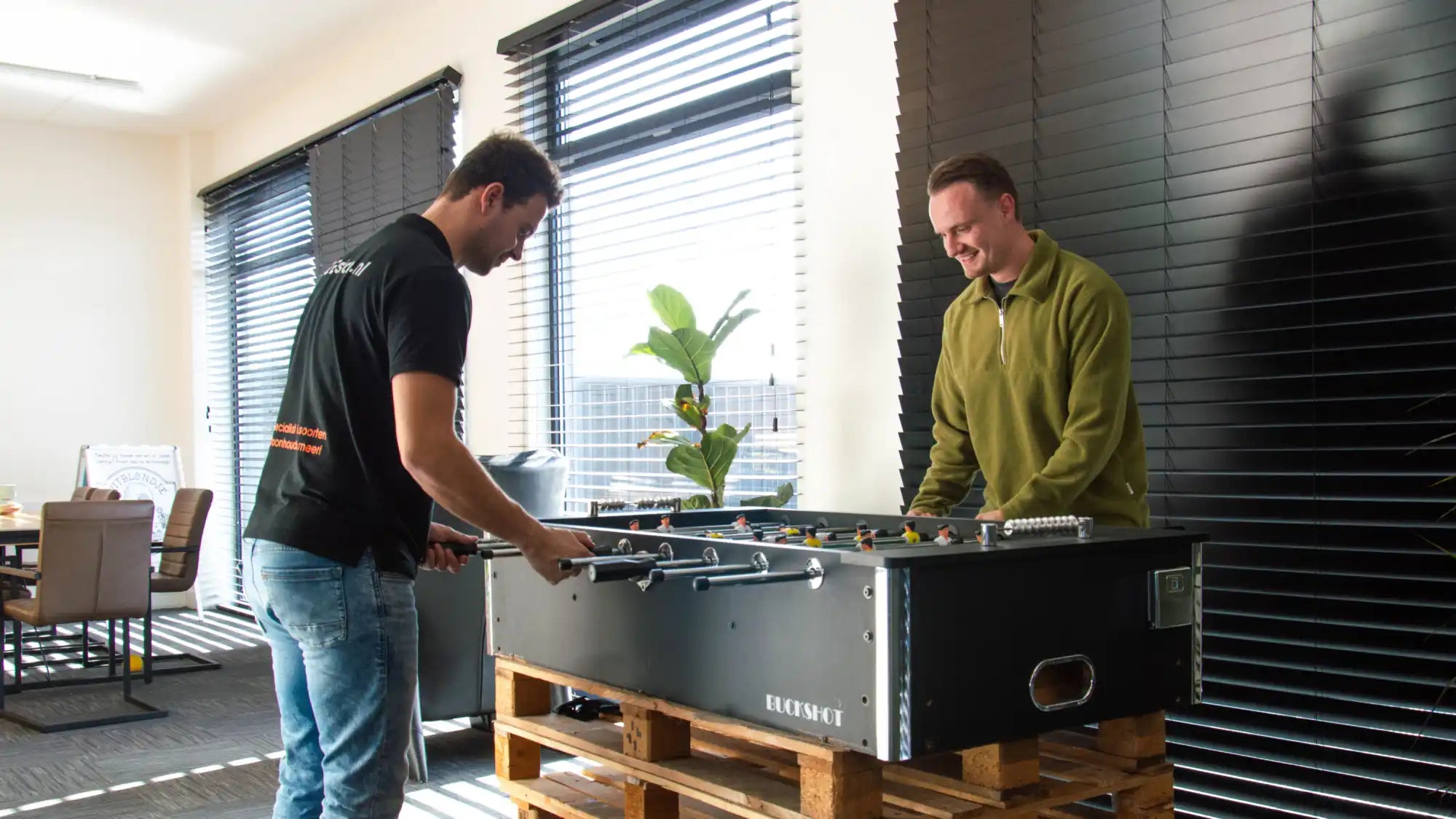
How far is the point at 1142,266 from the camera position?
277 cm

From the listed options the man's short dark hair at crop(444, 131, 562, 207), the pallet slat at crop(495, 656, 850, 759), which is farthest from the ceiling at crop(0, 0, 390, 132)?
the pallet slat at crop(495, 656, 850, 759)

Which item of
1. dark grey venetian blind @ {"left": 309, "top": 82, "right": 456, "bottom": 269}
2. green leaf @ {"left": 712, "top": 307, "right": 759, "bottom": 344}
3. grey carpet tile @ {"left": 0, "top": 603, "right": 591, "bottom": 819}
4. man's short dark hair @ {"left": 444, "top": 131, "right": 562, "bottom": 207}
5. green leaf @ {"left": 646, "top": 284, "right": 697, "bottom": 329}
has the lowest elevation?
grey carpet tile @ {"left": 0, "top": 603, "right": 591, "bottom": 819}

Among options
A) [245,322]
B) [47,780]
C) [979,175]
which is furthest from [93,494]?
[979,175]

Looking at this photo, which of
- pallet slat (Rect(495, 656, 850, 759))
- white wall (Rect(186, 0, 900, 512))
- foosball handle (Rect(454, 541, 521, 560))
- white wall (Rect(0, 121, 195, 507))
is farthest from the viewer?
white wall (Rect(0, 121, 195, 507))

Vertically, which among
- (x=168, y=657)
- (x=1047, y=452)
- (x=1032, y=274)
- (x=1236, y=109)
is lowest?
(x=168, y=657)

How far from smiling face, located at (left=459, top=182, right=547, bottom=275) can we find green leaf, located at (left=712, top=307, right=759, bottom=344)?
1.49 meters

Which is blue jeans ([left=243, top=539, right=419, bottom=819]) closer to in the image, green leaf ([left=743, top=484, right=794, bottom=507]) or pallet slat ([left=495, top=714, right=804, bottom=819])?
pallet slat ([left=495, top=714, right=804, bottom=819])

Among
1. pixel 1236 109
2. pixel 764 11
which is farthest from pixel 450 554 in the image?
pixel 764 11

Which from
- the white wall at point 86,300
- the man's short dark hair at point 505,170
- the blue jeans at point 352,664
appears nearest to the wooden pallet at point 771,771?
the blue jeans at point 352,664

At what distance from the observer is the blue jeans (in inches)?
77.5

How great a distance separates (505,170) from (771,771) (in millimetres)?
1186

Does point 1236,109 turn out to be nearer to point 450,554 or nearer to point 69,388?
point 450,554

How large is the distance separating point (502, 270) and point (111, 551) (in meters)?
2.00

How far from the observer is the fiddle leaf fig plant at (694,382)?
3656 millimetres
